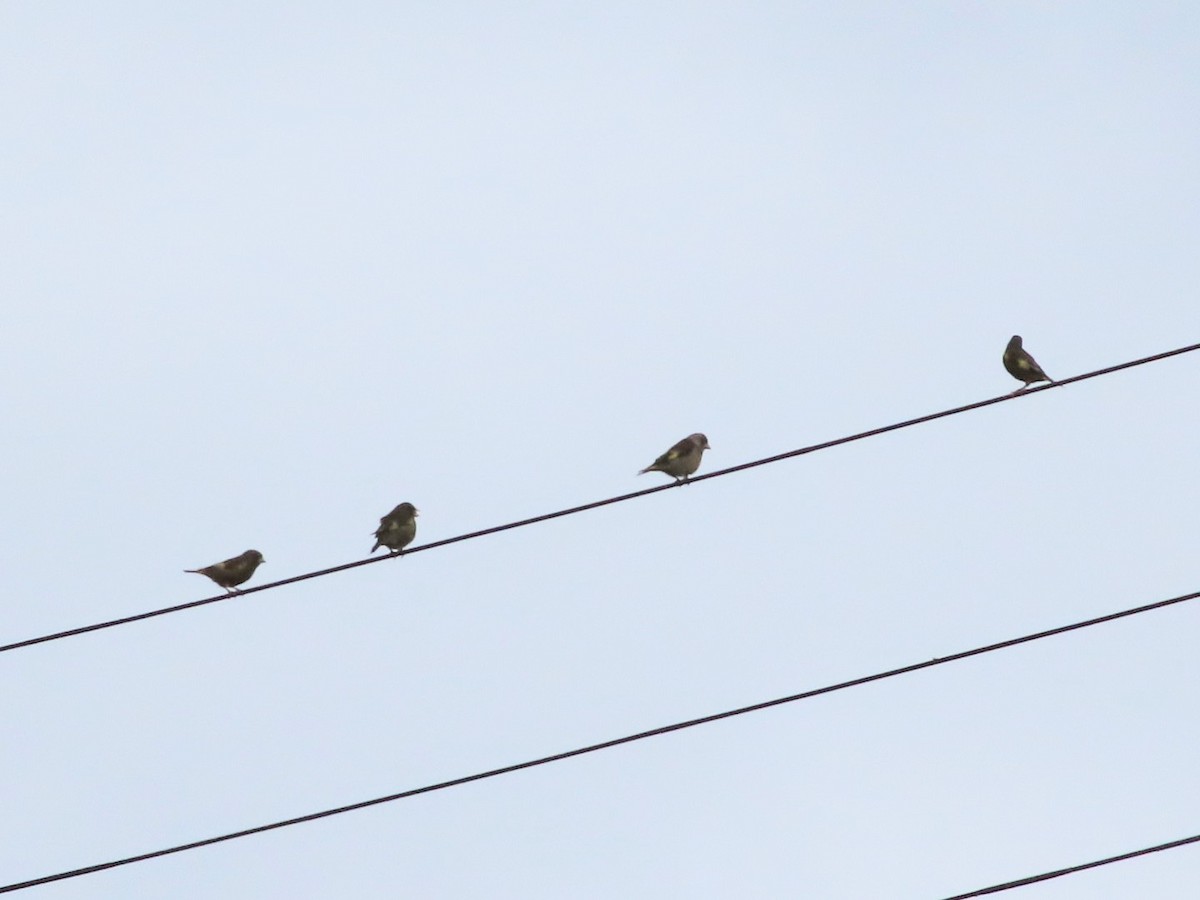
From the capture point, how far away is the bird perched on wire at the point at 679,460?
1355 centimetres

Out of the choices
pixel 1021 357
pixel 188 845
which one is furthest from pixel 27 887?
pixel 1021 357

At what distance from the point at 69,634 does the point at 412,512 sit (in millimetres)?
5620

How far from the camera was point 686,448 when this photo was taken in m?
13.6

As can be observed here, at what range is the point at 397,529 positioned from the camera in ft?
44.1

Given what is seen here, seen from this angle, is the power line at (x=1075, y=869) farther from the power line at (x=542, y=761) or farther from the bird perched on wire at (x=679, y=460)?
the bird perched on wire at (x=679, y=460)

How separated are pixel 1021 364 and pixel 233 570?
236 inches

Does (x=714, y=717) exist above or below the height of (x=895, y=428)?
below

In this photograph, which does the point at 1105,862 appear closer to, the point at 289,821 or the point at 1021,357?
the point at 289,821

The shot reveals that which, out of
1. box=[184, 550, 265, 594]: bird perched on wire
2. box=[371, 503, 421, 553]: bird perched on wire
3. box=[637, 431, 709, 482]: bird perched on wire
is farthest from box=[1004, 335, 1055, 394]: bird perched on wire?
box=[184, 550, 265, 594]: bird perched on wire

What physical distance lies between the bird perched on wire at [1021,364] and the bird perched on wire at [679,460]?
2.43 m

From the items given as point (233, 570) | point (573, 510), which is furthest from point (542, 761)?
point (233, 570)

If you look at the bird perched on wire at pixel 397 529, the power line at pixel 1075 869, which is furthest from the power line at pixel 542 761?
the bird perched on wire at pixel 397 529

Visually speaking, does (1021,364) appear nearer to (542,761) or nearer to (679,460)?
(679,460)

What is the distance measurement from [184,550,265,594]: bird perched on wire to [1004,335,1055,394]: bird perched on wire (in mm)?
5760
